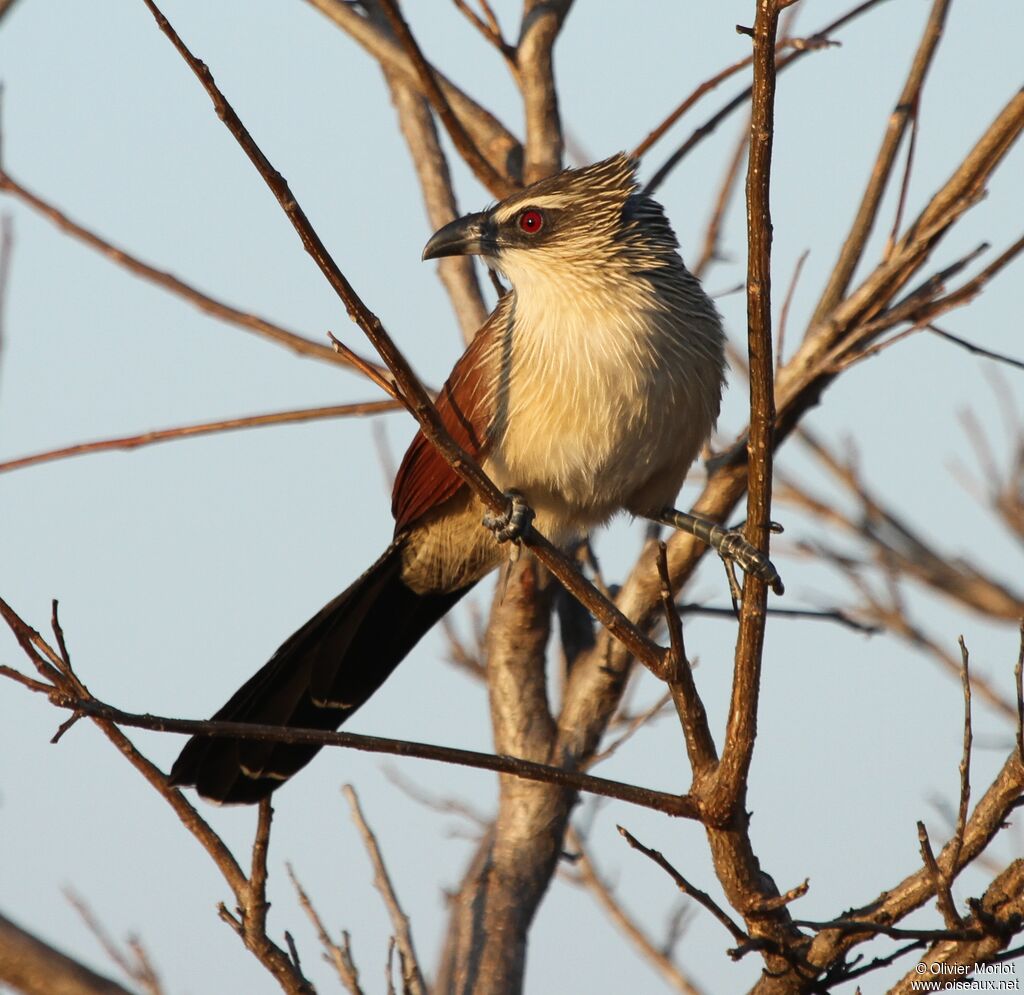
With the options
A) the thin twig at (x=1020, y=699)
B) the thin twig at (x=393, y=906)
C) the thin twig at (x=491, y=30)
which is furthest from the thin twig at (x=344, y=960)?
the thin twig at (x=491, y=30)

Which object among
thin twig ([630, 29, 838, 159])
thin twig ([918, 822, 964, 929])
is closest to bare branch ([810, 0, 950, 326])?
thin twig ([630, 29, 838, 159])

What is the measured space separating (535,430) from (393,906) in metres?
1.15

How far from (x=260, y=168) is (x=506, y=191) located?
2126 millimetres

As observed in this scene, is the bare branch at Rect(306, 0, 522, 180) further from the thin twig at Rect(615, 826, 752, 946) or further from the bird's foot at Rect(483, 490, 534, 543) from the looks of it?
the thin twig at Rect(615, 826, 752, 946)

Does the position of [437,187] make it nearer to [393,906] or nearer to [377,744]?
[393,906]


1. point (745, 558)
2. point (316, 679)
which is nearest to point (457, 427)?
point (316, 679)

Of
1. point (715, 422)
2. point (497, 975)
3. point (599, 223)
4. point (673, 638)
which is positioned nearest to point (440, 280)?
point (599, 223)

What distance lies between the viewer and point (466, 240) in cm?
349

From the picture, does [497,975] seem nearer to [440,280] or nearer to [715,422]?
[715,422]

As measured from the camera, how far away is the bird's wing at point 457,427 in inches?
127

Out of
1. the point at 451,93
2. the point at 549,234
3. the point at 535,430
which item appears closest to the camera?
the point at 535,430

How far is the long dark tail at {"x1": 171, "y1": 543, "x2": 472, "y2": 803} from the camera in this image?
10.2 ft

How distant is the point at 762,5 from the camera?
1869 mm

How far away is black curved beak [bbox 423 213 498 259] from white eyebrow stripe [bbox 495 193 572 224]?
0.04m
